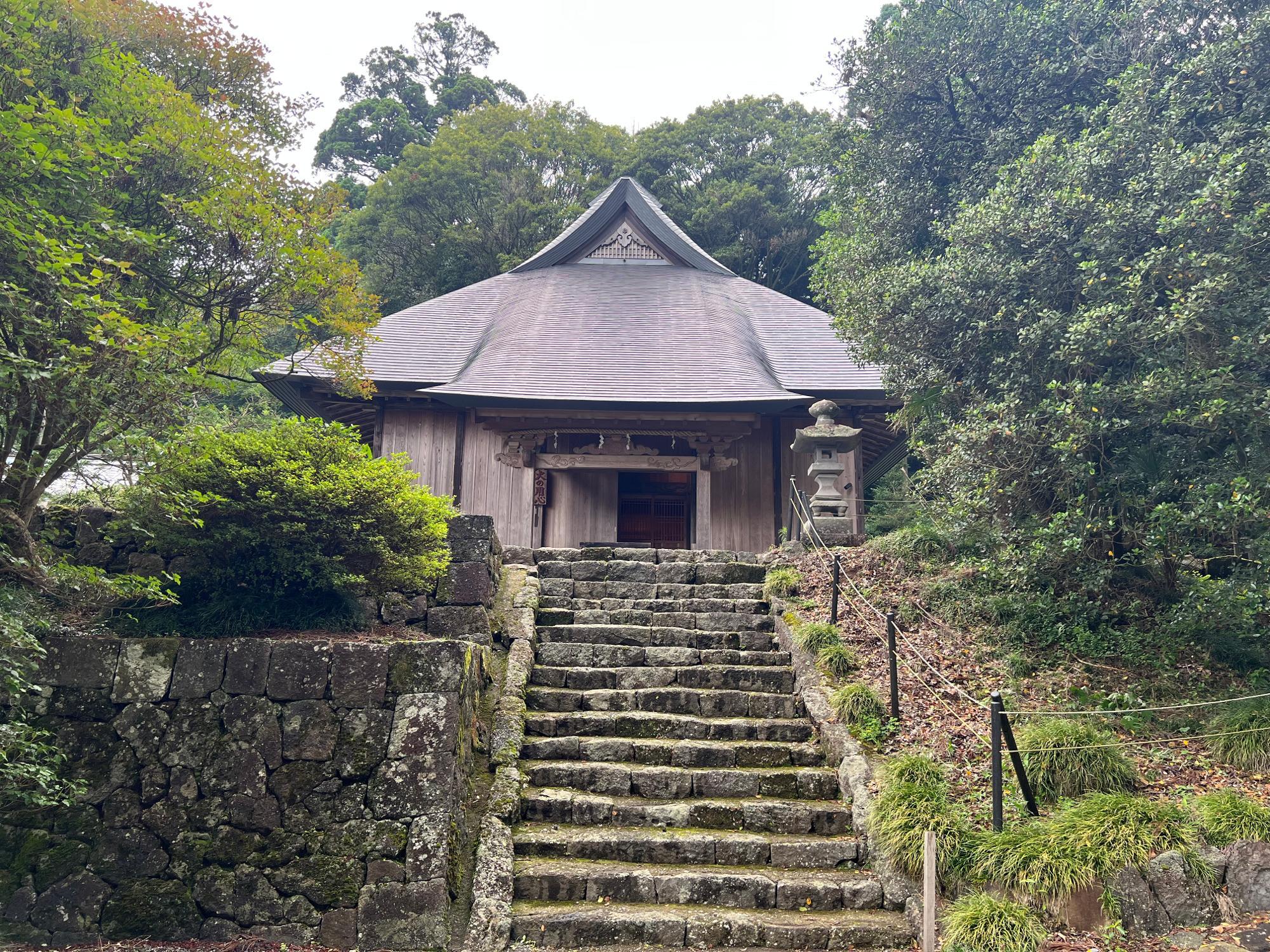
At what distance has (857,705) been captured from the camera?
22.4 ft

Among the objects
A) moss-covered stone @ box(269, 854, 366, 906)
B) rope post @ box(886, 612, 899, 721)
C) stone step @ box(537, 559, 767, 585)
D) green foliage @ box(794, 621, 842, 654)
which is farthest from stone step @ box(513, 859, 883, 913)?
stone step @ box(537, 559, 767, 585)

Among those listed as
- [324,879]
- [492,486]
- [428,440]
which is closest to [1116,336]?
[324,879]

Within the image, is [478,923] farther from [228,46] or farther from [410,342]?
[410,342]


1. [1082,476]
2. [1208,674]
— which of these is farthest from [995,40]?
[1208,674]

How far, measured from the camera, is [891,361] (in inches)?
411

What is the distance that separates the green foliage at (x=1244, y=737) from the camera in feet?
21.3

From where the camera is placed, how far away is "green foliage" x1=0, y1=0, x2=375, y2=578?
499 centimetres

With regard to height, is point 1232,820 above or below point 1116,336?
below

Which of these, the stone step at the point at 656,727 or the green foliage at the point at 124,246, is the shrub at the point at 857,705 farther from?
the green foliage at the point at 124,246

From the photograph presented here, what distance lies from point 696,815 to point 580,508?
911cm

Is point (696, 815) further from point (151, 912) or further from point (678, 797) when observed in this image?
point (151, 912)

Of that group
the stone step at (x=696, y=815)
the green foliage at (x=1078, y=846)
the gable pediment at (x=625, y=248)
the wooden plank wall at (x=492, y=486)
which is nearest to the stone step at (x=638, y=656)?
the stone step at (x=696, y=815)

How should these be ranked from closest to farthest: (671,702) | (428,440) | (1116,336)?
(671,702), (1116,336), (428,440)

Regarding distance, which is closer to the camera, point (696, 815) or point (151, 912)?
point (151, 912)
